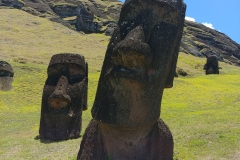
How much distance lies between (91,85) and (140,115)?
2242 centimetres

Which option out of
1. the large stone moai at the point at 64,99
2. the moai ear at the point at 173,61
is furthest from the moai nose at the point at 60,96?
the moai ear at the point at 173,61

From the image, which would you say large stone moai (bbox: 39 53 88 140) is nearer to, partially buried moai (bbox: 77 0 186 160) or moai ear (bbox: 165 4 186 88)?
partially buried moai (bbox: 77 0 186 160)

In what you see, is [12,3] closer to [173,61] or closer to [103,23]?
[103,23]

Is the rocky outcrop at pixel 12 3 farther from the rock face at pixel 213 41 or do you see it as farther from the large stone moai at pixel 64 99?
the large stone moai at pixel 64 99

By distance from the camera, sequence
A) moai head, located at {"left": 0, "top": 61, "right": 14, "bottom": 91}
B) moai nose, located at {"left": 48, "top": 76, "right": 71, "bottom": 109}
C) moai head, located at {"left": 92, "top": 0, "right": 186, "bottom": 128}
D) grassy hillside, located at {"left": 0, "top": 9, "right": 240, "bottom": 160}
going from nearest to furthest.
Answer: moai head, located at {"left": 92, "top": 0, "right": 186, "bottom": 128} → grassy hillside, located at {"left": 0, "top": 9, "right": 240, "bottom": 160} → moai nose, located at {"left": 48, "top": 76, "right": 71, "bottom": 109} → moai head, located at {"left": 0, "top": 61, "right": 14, "bottom": 91}

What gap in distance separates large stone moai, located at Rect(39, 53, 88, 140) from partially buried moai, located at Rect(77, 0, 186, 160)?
234 inches

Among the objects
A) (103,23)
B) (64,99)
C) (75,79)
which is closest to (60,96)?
(64,99)

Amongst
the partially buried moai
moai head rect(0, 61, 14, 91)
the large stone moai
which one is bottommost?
moai head rect(0, 61, 14, 91)

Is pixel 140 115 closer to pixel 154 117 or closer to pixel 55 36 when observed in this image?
pixel 154 117

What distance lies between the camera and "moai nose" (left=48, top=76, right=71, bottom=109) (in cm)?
1330

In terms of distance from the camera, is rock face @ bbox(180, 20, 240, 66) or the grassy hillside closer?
A: the grassy hillside

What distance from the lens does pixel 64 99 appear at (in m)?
13.4

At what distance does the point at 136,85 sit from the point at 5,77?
21026 millimetres

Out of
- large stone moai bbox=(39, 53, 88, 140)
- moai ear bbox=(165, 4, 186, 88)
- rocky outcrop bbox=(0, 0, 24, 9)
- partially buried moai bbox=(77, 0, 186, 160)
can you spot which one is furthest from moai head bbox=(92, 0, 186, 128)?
rocky outcrop bbox=(0, 0, 24, 9)
